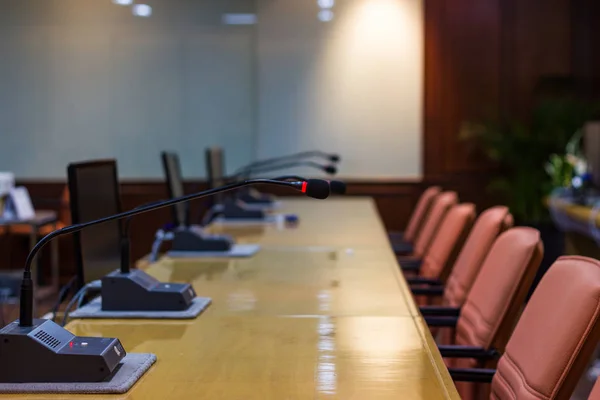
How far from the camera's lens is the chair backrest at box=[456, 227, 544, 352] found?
2.48m

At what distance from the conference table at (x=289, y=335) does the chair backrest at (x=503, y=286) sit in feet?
0.75

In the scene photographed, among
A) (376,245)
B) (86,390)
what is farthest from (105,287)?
(376,245)

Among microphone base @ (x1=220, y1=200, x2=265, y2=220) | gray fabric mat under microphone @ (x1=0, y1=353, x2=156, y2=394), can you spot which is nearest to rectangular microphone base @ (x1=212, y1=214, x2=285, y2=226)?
microphone base @ (x1=220, y1=200, x2=265, y2=220)

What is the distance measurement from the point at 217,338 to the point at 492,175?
5.43 meters

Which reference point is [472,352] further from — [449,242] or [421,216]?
[421,216]

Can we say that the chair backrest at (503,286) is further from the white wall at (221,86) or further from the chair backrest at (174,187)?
the white wall at (221,86)

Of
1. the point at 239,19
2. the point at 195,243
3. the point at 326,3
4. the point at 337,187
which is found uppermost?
the point at 326,3

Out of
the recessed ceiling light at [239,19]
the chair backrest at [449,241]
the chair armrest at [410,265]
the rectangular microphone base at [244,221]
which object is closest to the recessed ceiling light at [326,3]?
the recessed ceiling light at [239,19]

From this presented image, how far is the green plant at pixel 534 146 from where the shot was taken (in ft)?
22.1

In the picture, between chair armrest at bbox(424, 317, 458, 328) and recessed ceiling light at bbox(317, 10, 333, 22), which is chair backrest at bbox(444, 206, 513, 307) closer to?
chair armrest at bbox(424, 317, 458, 328)

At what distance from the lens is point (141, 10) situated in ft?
23.7

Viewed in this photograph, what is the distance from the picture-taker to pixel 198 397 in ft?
5.29

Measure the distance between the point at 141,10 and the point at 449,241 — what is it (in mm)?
4277

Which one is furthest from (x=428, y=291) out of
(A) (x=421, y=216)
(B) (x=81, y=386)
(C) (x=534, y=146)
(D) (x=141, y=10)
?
(D) (x=141, y=10)
